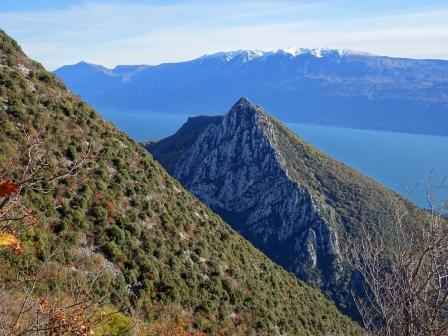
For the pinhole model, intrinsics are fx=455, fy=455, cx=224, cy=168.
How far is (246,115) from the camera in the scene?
95875 mm

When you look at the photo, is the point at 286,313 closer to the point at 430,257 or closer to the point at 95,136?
the point at 95,136

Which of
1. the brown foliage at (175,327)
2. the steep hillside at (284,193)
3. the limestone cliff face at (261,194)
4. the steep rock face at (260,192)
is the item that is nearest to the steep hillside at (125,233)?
the brown foliage at (175,327)

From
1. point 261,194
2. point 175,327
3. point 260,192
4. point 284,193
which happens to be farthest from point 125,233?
point 260,192

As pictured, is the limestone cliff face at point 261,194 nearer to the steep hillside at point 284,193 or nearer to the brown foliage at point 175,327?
the steep hillside at point 284,193

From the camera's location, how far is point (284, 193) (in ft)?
264

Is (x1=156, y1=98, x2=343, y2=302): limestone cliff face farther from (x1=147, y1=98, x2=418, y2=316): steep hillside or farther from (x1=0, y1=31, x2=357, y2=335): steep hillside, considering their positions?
(x1=0, y1=31, x2=357, y2=335): steep hillside

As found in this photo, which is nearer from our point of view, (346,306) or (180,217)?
(180,217)

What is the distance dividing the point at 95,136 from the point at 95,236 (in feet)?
27.0

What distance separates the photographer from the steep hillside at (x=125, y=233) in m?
20.2

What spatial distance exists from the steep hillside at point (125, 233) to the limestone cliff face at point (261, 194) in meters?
38.8

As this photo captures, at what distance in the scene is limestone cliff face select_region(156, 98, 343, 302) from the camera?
238 ft

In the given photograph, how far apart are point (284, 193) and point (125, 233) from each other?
59.1 metres

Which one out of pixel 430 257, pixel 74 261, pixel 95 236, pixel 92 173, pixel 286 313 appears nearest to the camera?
pixel 430 257

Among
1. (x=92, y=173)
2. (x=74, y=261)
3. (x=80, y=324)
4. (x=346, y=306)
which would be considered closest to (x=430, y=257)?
(x=80, y=324)
